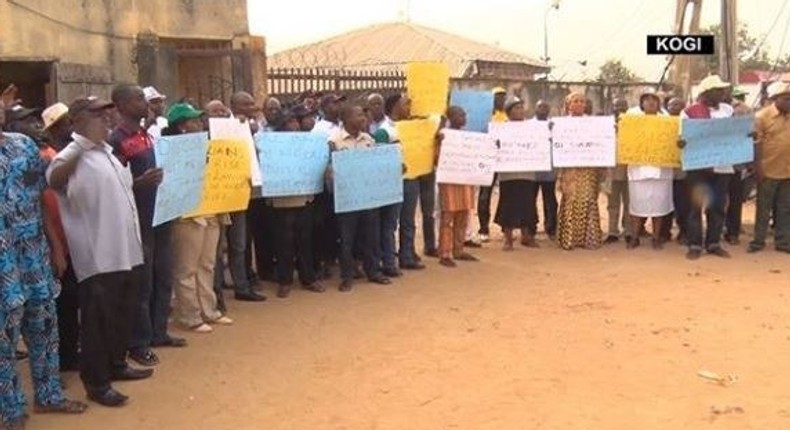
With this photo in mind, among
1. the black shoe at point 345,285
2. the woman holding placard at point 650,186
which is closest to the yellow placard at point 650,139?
the woman holding placard at point 650,186

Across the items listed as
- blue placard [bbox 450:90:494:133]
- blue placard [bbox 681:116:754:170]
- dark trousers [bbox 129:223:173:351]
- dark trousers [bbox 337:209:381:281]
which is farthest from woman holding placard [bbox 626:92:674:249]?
dark trousers [bbox 129:223:173:351]

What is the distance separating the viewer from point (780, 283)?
27.1 ft

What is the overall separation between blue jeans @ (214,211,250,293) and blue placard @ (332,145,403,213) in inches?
35.7

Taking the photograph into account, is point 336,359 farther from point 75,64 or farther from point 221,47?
point 221,47

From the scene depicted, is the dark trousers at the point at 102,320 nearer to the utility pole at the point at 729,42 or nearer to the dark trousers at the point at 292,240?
the dark trousers at the point at 292,240

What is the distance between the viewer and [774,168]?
959 cm

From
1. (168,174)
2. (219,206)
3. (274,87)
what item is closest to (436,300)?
(219,206)

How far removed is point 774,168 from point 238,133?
5869 mm

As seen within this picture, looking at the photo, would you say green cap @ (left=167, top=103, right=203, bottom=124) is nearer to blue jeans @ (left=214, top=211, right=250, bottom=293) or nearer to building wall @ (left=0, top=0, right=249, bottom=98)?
blue jeans @ (left=214, top=211, right=250, bottom=293)

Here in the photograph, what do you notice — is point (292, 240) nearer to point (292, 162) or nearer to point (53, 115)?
point (292, 162)

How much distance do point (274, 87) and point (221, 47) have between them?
981 millimetres

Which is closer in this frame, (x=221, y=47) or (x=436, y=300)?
(x=436, y=300)

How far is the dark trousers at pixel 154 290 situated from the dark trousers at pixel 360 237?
6.79 feet

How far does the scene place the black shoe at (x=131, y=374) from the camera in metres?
5.68
